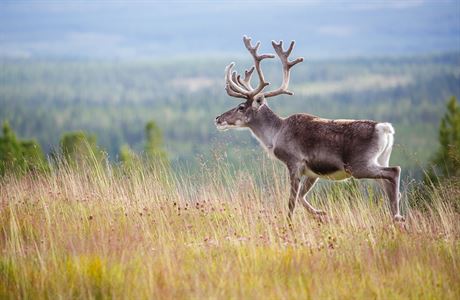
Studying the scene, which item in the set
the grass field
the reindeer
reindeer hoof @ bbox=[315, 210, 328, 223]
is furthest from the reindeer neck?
reindeer hoof @ bbox=[315, 210, 328, 223]

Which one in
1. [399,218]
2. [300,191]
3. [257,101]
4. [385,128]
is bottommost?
[399,218]

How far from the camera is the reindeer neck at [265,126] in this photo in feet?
38.8

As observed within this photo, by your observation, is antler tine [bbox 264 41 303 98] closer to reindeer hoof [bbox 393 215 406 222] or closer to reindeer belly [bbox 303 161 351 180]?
reindeer belly [bbox 303 161 351 180]

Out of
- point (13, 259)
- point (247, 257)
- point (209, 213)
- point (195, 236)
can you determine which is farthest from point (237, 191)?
point (13, 259)

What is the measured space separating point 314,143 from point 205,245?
9.05 feet

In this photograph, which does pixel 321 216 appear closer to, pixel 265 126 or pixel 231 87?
pixel 265 126

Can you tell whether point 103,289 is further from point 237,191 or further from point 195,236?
point 237,191

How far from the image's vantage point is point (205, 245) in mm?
8672

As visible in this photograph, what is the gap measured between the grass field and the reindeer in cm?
30

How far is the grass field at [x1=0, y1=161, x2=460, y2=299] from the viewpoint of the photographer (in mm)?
7645

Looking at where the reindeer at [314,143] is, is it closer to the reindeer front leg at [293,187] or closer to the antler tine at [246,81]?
the reindeer front leg at [293,187]

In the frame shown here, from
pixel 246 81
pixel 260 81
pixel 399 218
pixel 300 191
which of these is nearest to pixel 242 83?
pixel 246 81

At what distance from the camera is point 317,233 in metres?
9.20

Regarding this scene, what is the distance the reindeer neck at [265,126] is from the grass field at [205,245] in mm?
884
